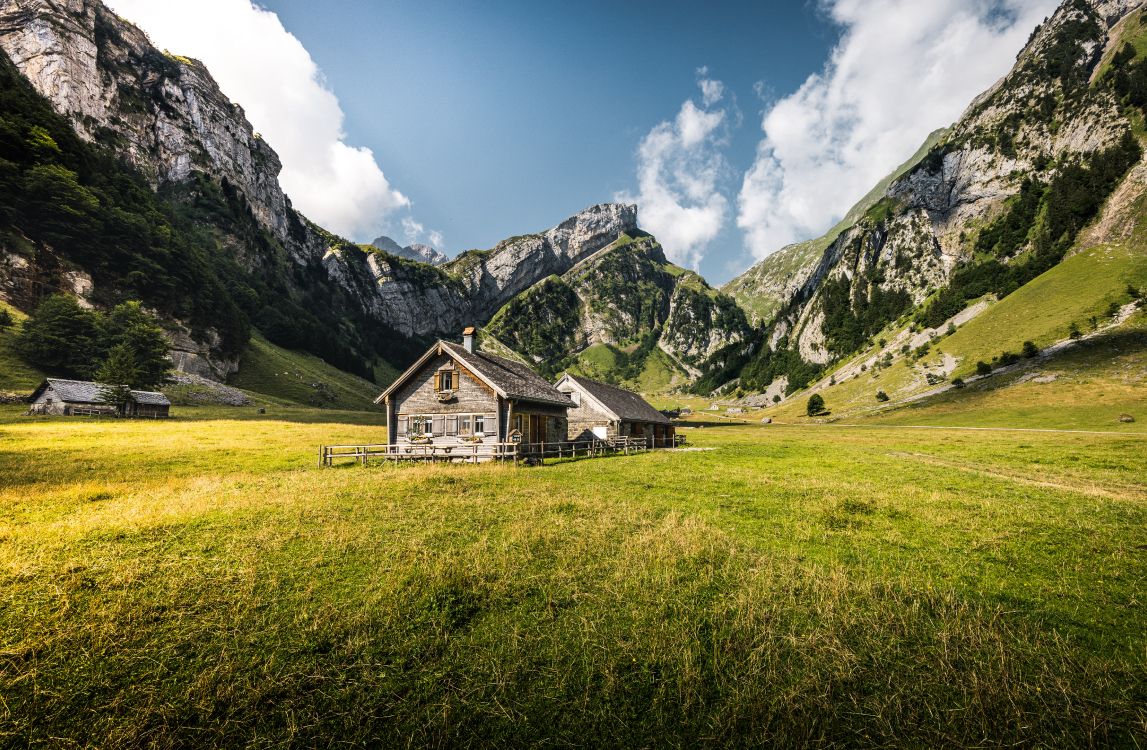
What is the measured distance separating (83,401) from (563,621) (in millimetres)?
75529

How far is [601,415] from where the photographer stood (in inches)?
1802

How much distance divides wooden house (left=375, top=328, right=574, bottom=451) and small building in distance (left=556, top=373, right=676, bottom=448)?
1177cm

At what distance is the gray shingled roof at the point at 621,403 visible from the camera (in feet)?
153

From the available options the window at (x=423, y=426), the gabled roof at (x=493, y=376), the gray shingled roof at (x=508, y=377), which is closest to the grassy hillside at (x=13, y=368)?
the gabled roof at (x=493, y=376)

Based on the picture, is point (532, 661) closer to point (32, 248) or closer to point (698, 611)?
point (698, 611)

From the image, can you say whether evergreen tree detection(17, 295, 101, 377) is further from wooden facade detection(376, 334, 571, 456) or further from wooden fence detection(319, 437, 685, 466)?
wooden facade detection(376, 334, 571, 456)

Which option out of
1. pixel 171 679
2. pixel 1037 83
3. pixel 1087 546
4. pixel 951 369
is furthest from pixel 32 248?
pixel 1037 83

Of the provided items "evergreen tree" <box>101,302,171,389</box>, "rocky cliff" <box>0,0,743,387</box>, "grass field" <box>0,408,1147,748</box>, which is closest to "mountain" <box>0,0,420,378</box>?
"rocky cliff" <box>0,0,743,387</box>

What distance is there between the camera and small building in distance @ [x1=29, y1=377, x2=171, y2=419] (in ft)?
160

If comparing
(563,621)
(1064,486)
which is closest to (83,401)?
(563,621)

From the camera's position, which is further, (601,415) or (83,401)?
(83,401)

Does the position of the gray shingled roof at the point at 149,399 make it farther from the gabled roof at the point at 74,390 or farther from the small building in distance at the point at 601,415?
the small building in distance at the point at 601,415

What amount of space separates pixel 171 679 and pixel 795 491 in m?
20.1

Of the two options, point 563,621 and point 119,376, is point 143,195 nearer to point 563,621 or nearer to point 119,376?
point 119,376
